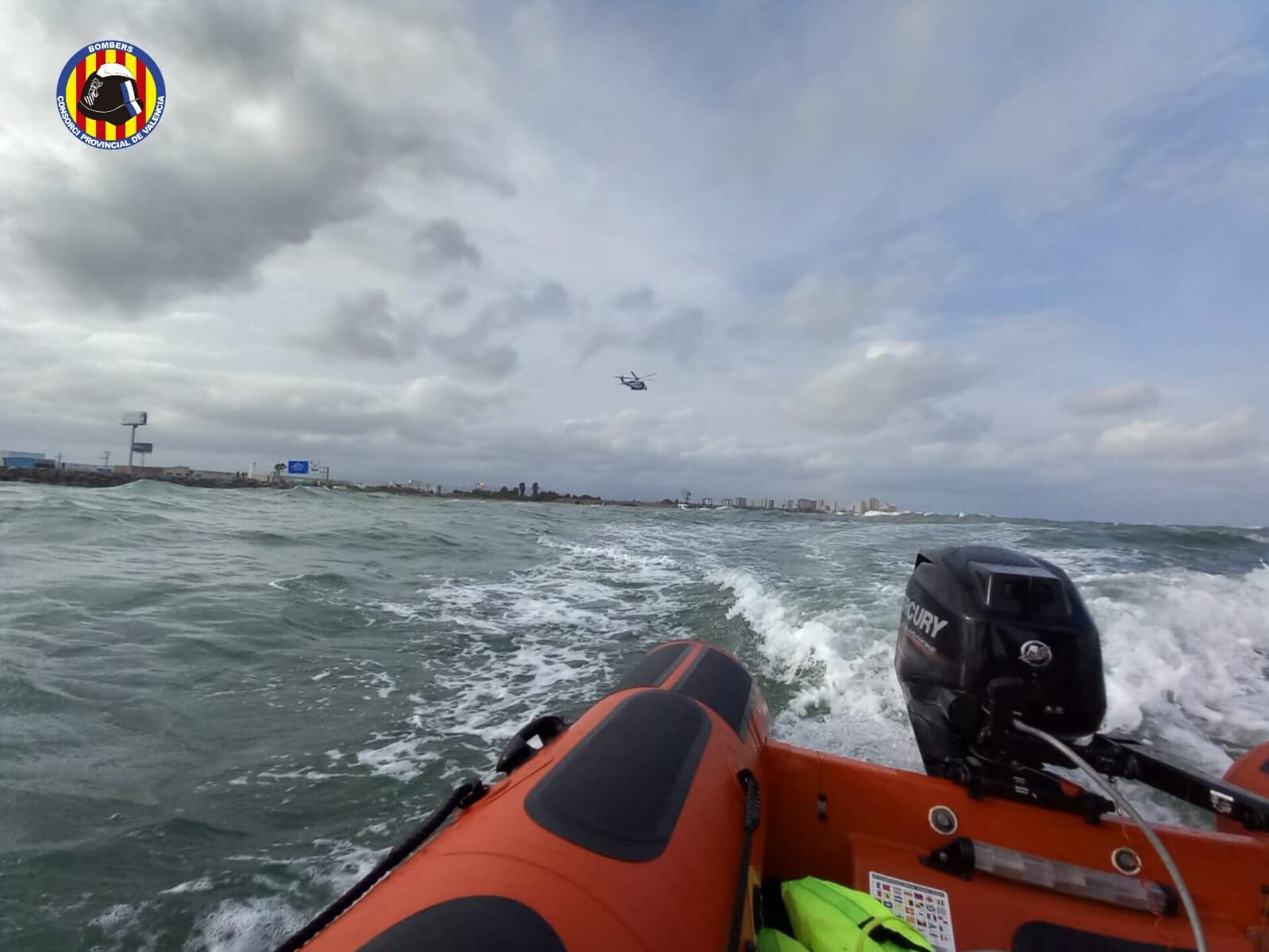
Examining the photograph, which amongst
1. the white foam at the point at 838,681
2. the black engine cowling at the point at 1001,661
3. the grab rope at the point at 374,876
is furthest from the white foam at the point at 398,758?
the black engine cowling at the point at 1001,661

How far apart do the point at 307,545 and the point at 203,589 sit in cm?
560

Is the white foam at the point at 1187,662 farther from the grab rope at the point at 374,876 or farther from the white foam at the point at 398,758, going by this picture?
the white foam at the point at 398,758

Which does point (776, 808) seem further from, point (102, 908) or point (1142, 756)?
point (102, 908)

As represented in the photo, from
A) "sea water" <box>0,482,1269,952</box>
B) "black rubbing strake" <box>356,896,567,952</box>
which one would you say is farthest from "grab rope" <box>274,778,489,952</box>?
"sea water" <box>0,482,1269,952</box>

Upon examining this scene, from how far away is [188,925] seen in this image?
249 centimetres

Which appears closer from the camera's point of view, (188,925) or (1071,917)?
(1071,917)

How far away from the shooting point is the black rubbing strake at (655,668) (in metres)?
2.79

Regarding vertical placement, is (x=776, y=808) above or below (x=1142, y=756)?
below

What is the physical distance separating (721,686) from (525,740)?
3.42 ft

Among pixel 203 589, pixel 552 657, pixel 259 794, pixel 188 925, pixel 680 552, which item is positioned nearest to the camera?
pixel 188 925

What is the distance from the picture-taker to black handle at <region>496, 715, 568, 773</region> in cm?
204

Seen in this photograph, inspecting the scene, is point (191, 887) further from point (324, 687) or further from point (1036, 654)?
point (1036, 654)

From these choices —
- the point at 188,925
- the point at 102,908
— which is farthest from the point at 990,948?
the point at 102,908

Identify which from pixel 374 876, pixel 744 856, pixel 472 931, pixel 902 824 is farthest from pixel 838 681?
pixel 472 931
